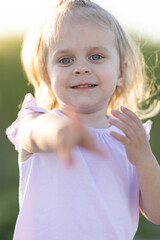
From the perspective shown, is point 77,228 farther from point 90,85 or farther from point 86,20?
point 86,20

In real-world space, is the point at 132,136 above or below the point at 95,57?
below

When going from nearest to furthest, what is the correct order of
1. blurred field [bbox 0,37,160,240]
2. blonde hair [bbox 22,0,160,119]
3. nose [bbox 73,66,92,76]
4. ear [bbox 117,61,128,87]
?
nose [bbox 73,66,92,76]
blonde hair [bbox 22,0,160,119]
ear [bbox 117,61,128,87]
blurred field [bbox 0,37,160,240]

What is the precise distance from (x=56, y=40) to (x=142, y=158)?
668 millimetres

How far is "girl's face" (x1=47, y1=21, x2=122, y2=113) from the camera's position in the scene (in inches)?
71.9

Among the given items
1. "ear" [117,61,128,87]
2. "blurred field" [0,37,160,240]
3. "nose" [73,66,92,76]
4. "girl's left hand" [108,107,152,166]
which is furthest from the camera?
"blurred field" [0,37,160,240]

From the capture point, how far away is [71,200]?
5.66 ft

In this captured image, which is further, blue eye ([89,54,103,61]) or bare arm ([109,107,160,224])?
blue eye ([89,54,103,61])

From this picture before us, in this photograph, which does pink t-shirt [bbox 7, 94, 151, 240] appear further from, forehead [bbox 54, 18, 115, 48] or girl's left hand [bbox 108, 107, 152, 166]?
forehead [bbox 54, 18, 115, 48]

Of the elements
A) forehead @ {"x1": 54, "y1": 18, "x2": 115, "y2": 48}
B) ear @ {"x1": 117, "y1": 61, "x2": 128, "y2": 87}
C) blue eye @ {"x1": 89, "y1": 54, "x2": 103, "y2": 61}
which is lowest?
ear @ {"x1": 117, "y1": 61, "x2": 128, "y2": 87}

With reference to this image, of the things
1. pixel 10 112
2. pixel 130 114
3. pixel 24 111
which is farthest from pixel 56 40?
pixel 10 112

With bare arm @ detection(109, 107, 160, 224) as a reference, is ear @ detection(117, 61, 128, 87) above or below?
above

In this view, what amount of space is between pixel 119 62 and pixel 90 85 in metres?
0.31

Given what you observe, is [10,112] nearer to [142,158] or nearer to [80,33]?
[80,33]

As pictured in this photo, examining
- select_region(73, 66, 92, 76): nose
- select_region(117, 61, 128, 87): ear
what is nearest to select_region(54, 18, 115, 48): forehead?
select_region(73, 66, 92, 76): nose
